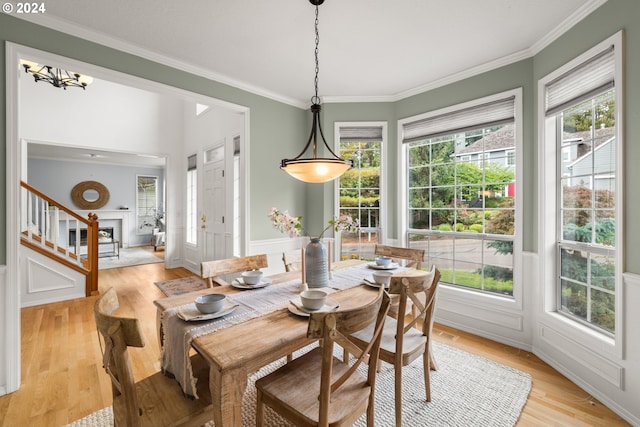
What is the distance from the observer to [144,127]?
5637 mm

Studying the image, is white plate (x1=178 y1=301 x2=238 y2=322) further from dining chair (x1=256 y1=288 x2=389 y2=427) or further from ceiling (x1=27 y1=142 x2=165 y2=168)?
ceiling (x1=27 y1=142 x2=165 y2=168)

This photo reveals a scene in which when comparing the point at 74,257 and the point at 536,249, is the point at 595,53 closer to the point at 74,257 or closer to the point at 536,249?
the point at 536,249

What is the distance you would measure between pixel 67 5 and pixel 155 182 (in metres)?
7.95

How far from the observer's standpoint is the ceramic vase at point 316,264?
1933 mm

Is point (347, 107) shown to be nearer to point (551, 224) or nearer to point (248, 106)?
point (248, 106)

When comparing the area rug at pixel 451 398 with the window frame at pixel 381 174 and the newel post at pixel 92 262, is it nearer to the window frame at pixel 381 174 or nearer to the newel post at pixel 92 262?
the window frame at pixel 381 174

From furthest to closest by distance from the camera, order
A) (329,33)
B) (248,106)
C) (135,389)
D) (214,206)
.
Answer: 1. (214,206)
2. (248,106)
3. (329,33)
4. (135,389)

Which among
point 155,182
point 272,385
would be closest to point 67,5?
point 272,385

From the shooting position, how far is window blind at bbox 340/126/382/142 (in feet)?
12.1

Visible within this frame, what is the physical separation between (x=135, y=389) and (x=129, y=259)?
691 centimetres

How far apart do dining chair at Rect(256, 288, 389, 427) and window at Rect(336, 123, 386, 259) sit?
2341 mm

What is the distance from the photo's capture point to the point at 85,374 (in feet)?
7.27

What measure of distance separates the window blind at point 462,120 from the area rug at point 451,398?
226 centimetres

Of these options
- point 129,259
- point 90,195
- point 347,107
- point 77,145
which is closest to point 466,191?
point 347,107
